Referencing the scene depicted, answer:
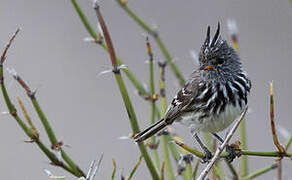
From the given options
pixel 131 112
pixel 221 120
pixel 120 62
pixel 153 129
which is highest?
pixel 120 62

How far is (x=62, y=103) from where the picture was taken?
7625 mm

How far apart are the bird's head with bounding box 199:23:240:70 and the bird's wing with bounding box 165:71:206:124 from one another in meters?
0.19

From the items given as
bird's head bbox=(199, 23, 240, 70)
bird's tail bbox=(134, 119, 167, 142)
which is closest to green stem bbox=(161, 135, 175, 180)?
bird's tail bbox=(134, 119, 167, 142)

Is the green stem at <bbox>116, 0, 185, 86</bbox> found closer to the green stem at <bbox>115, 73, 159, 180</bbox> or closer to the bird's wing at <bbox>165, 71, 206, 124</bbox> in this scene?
the bird's wing at <bbox>165, 71, 206, 124</bbox>

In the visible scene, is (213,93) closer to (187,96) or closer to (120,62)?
(187,96)

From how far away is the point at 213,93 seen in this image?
4.02m

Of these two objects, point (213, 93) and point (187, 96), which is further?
point (187, 96)

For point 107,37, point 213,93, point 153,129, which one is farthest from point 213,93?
point 107,37

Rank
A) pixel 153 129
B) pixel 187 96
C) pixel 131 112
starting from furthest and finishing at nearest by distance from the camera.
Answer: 1. pixel 187 96
2. pixel 153 129
3. pixel 131 112

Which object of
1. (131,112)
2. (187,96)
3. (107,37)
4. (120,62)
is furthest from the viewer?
(187,96)

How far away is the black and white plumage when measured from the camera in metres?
3.91

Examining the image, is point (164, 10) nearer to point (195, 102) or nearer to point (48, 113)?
point (48, 113)

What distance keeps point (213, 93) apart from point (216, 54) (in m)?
0.27

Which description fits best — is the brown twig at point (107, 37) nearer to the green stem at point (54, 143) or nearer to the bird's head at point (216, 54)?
the green stem at point (54, 143)
